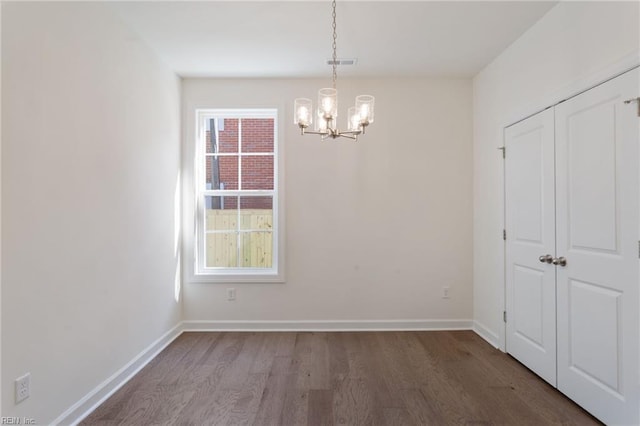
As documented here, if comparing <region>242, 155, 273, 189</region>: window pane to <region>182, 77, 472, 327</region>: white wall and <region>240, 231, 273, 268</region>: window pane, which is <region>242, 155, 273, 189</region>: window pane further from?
<region>240, 231, 273, 268</region>: window pane

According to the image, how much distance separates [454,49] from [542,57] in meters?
0.75

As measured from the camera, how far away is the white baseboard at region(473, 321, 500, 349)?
306 centimetres

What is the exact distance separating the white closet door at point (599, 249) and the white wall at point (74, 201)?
10.7 ft

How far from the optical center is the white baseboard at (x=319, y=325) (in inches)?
137

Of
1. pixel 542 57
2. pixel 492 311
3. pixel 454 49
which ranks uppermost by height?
pixel 454 49

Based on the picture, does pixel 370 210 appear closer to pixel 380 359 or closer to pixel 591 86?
pixel 380 359

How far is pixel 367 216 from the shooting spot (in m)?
3.52

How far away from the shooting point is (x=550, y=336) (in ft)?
7.72

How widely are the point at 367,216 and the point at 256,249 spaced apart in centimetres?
134

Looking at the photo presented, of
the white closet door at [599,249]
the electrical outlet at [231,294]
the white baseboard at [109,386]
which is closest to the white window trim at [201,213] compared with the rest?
the electrical outlet at [231,294]

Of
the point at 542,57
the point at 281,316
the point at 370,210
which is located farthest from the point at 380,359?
the point at 542,57

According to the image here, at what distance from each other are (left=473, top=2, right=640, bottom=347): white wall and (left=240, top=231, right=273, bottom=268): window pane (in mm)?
2350

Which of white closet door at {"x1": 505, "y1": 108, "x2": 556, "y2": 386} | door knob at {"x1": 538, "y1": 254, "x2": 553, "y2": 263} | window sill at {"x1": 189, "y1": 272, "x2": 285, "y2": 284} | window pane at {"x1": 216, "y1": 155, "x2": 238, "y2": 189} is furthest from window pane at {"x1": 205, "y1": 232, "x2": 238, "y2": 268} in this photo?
door knob at {"x1": 538, "y1": 254, "x2": 553, "y2": 263}

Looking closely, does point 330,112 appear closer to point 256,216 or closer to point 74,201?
point 74,201
